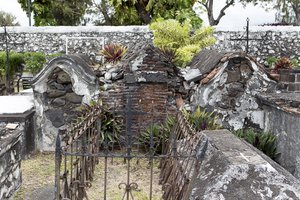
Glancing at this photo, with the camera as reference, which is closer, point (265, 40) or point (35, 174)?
point (35, 174)

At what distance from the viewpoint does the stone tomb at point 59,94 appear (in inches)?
288

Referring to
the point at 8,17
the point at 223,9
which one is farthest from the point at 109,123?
the point at 8,17

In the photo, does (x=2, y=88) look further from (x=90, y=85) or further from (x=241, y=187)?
(x=241, y=187)

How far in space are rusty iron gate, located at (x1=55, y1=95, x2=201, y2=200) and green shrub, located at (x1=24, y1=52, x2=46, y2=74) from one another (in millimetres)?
7232

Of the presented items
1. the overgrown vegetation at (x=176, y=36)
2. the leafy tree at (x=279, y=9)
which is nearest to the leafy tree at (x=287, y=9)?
the leafy tree at (x=279, y=9)

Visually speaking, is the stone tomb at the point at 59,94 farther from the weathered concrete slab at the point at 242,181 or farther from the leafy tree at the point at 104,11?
the leafy tree at the point at 104,11

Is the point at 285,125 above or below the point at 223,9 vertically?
below

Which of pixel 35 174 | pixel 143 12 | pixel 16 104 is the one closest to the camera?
pixel 35 174

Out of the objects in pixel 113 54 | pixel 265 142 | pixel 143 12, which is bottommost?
pixel 265 142

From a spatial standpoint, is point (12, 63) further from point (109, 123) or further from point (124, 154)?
point (124, 154)

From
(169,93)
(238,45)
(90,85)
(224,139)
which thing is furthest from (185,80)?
(238,45)

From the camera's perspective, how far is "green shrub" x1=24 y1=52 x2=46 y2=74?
13633mm

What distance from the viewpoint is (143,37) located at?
49.9 ft

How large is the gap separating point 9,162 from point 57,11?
1930 centimetres
